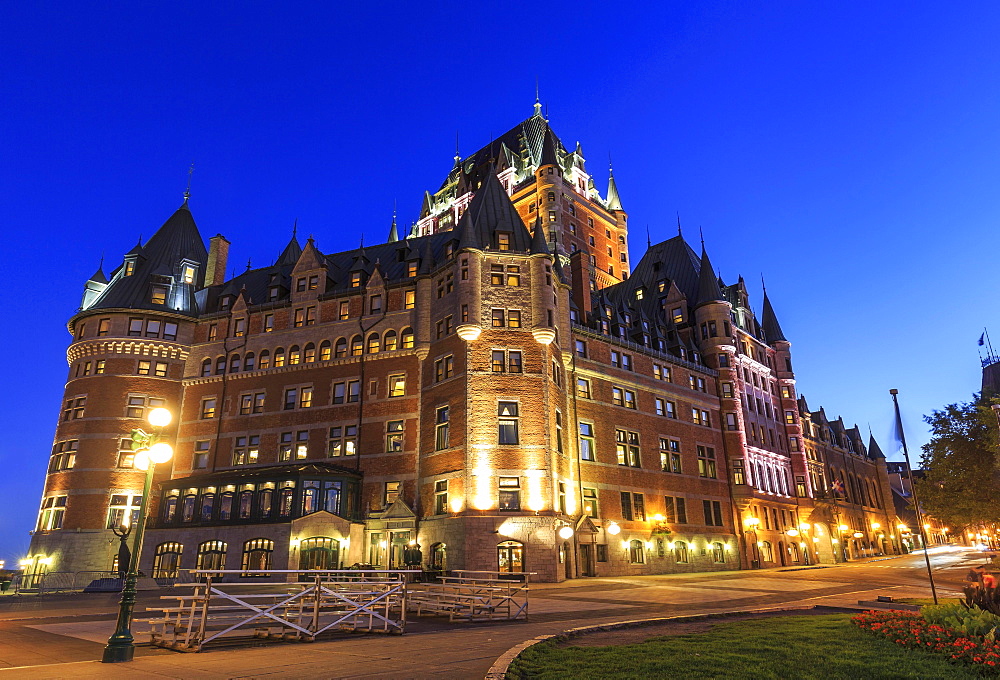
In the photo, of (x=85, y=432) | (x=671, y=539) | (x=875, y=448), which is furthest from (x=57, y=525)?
(x=875, y=448)

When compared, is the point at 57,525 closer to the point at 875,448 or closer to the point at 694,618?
the point at 694,618

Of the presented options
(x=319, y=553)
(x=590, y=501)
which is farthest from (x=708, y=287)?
(x=319, y=553)

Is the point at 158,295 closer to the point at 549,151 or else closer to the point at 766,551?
the point at 549,151

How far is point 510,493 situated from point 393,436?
9.81 meters

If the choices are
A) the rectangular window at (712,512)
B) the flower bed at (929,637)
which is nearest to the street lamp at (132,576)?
the flower bed at (929,637)

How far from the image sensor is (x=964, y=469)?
43.3 m

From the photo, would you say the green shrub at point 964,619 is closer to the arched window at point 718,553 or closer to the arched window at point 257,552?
the arched window at point 257,552

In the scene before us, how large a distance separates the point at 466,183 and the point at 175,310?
49.6m

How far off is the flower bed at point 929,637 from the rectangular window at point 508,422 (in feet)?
77.8

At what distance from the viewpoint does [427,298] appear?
43.2 metres

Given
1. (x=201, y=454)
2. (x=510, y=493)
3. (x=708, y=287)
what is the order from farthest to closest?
(x=708, y=287) → (x=201, y=454) → (x=510, y=493)

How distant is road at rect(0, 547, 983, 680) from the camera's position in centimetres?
977

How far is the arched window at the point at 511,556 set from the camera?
34406 mm

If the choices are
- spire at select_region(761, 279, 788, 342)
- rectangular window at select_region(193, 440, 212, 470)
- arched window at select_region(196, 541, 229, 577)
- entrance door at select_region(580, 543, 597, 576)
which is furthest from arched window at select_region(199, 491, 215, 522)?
spire at select_region(761, 279, 788, 342)
